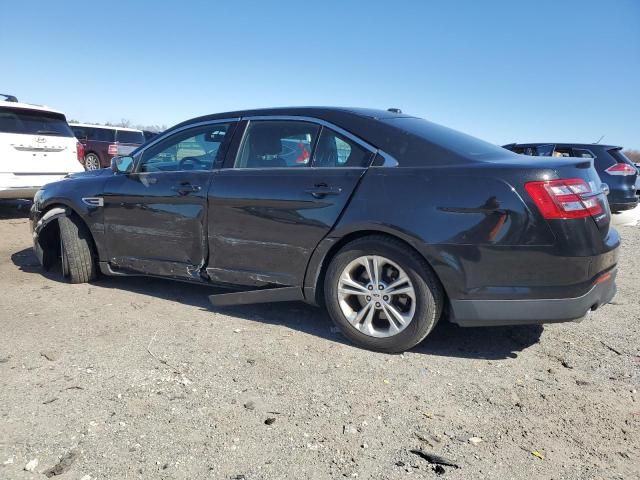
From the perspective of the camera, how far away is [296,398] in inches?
112

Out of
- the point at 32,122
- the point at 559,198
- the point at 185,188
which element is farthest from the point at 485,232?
the point at 32,122

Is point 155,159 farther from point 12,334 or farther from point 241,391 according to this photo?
point 241,391

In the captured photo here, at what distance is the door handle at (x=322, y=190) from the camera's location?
3475 mm

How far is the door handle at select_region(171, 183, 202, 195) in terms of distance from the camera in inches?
161

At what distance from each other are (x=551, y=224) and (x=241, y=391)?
2.01m

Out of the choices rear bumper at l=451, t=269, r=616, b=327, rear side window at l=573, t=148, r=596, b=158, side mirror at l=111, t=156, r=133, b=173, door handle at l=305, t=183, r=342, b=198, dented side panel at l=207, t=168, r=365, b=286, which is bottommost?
rear bumper at l=451, t=269, r=616, b=327

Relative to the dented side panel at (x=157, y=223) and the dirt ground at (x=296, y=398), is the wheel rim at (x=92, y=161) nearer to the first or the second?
the dented side panel at (x=157, y=223)

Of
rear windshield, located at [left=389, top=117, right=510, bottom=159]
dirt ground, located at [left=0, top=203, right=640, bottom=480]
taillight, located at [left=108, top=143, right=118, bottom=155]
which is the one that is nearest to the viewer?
dirt ground, located at [left=0, top=203, right=640, bottom=480]

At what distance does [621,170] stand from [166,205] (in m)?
8.82

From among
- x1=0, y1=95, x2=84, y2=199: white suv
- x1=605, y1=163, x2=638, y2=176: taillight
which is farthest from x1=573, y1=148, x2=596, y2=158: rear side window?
x1=0, y1=95, x2=84, y2=199: white suv

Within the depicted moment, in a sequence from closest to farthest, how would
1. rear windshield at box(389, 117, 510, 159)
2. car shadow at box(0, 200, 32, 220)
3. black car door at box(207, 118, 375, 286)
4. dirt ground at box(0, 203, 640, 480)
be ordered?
1. dirt ground at box(0, 203, 640, 480)
2. rear windshield at box(389, 117, 510, 159)
3. black car door at box(207, 118, 375, 286)
4. car shadow at box(0, 200, 32, 220)

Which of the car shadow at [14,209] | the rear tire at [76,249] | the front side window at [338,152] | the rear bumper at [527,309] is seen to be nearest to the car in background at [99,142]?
the car shadow at [14,209]

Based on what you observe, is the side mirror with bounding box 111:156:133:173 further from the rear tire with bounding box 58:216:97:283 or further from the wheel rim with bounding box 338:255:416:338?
the wheel rim with bounding box 338:255:416:338

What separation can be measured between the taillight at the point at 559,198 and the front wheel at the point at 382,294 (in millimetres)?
760
